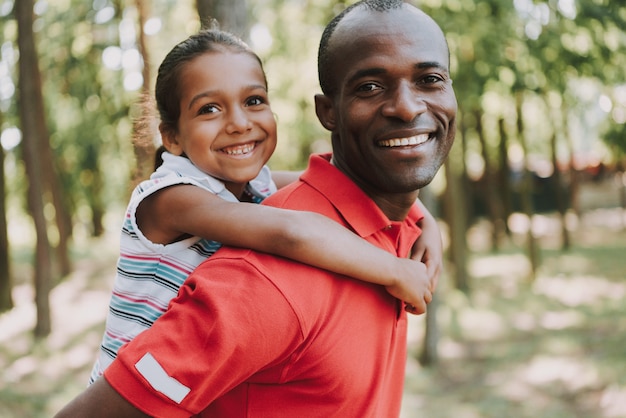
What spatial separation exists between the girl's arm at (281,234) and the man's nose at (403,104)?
1.07ft

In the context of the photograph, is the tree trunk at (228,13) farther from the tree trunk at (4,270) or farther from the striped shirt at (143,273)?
the tree trunk at (4,270)

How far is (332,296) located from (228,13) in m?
3.13

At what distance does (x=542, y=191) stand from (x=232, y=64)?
105 feet

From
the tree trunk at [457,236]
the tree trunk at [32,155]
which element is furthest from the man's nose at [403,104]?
the tree trunk at [457,236]

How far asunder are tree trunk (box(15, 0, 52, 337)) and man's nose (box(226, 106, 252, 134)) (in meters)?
9.37

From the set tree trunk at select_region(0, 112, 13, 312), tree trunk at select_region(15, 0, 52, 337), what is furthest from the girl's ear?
tree trunk at select_region(0, 112, 13, 312)

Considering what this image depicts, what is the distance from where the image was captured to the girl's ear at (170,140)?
2250 mm

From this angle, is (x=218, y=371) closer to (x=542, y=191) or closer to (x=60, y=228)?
(x=60, y=228)

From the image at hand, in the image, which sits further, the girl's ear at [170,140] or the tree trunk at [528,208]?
the tree trunk at [528,208]

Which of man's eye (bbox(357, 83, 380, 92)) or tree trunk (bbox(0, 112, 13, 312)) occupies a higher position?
man's eye (bbox(357, 83, 380, 92))

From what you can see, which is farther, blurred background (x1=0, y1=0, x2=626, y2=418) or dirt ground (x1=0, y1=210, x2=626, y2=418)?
blurred background (x1=0, y1=0, x2=626, y2=418)

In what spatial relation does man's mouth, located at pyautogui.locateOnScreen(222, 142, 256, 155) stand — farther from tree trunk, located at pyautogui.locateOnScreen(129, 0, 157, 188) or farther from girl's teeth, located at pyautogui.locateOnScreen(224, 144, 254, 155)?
tree trunk, located at pyautogui.locateOnScreen(129, 0, 157, 188)

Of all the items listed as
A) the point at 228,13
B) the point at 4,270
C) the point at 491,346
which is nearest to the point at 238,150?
the point at 228,13

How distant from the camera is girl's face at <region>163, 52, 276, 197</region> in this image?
6.85 feet
